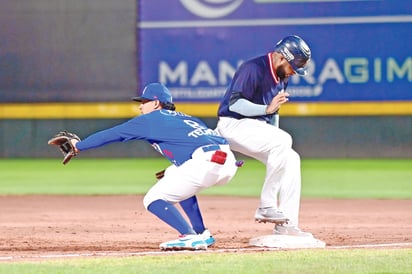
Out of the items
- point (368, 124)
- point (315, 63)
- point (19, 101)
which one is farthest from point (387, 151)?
point (19, 101)

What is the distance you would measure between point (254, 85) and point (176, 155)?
788 millimetres

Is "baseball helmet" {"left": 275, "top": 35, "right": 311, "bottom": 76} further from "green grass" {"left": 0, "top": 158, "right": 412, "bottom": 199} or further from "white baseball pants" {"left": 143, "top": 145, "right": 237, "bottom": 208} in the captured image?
"green grass" {"left": 0, "top": 158, "right": 412, "bottom": 199}

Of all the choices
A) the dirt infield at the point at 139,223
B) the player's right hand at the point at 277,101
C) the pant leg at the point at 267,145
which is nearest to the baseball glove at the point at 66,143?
the dirt infield at the point at 139,223

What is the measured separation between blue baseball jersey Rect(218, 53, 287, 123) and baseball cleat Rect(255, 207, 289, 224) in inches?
25.8

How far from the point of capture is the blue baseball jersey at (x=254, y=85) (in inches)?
314

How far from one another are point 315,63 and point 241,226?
7024mm

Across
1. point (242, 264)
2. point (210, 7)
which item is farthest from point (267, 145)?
point (210, 7)

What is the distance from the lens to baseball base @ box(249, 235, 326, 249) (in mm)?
7820

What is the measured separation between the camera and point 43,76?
17.0 meters

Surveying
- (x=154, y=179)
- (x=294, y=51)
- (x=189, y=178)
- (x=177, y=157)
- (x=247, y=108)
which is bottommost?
(x=154, y=179)

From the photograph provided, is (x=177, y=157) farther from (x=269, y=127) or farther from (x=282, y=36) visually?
(x=282, y=36)

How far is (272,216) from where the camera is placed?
25.8 feet

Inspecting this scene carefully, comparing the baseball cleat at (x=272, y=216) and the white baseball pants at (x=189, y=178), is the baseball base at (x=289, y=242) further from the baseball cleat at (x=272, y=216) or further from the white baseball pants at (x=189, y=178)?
the white baseball pants at (x=189, y=178)

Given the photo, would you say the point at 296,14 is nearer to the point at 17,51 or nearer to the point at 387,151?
the point at 387,151
